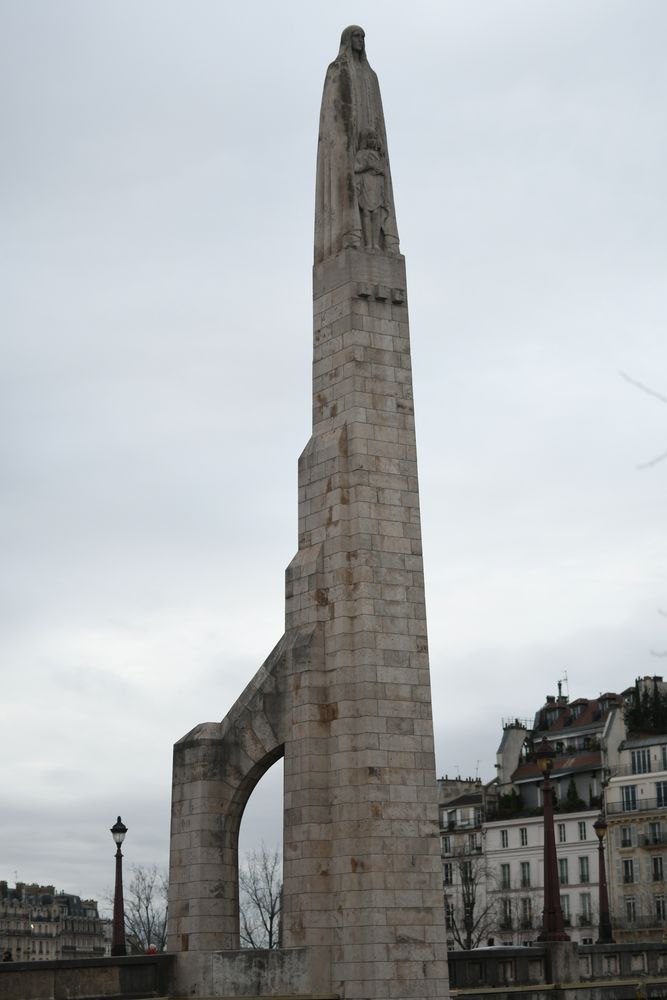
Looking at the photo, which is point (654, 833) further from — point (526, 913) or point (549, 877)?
point (549, 877)

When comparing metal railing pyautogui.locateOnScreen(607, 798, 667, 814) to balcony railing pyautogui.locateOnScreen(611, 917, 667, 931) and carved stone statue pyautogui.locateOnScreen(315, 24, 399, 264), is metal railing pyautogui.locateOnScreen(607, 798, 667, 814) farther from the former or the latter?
carved stone statue pyautogui.locateOnScreen(315, 24, 399, 264)

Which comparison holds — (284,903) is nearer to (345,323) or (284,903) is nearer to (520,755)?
(345,323)

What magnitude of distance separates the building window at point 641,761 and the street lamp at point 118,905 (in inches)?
1944

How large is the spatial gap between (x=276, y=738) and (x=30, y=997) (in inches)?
245

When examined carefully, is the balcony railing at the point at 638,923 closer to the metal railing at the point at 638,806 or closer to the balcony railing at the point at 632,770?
the metal railing at the point at 638,806

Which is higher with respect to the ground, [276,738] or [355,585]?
[355,585]

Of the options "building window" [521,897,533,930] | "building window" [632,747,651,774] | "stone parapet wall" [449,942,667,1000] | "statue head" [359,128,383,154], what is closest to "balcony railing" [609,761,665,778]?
"building window" [632,747,651,774]

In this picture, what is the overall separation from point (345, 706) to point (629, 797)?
185 feet

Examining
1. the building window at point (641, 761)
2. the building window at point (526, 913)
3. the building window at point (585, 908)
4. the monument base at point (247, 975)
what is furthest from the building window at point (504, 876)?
the monument base at point (247, 975)

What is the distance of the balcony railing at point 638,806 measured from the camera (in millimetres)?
72875

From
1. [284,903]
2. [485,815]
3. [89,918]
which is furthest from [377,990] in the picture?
[89,918]

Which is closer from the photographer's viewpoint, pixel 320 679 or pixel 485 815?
pixel 320 679

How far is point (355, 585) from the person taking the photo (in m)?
22.5

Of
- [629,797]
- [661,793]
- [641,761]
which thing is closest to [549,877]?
[661,793]
